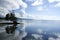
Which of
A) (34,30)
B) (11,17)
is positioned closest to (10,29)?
(11,17)

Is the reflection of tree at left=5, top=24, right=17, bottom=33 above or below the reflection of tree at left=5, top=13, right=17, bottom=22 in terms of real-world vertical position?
below

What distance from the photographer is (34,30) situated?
2.80 m

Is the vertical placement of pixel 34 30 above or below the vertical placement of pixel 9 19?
below

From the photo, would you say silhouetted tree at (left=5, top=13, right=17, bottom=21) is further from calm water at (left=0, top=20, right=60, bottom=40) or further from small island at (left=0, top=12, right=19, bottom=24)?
calm water at (left=0, top=20, right=60, bottom=40)

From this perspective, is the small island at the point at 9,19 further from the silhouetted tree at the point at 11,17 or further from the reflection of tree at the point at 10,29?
the reflection of tree at the point at 10,29

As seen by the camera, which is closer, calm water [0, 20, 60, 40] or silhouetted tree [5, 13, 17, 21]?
calm water [0, 20, 60, 40]

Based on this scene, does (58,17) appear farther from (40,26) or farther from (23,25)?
(23,25)

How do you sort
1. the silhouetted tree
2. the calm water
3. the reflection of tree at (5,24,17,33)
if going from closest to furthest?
the calm water
the reflection of tree at (5,24,17,33)
the silhouetted tree

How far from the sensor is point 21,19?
3051 millimetres

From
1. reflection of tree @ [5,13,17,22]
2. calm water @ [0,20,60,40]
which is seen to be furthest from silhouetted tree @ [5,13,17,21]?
calm water @ [0,20,60,40]

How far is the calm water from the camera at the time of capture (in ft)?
8.11

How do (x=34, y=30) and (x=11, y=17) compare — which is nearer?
(x=34, y=30)

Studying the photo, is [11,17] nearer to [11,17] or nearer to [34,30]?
[11,17]

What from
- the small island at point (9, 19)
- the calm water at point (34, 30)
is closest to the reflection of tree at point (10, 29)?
the calm water at point (34, 30)
